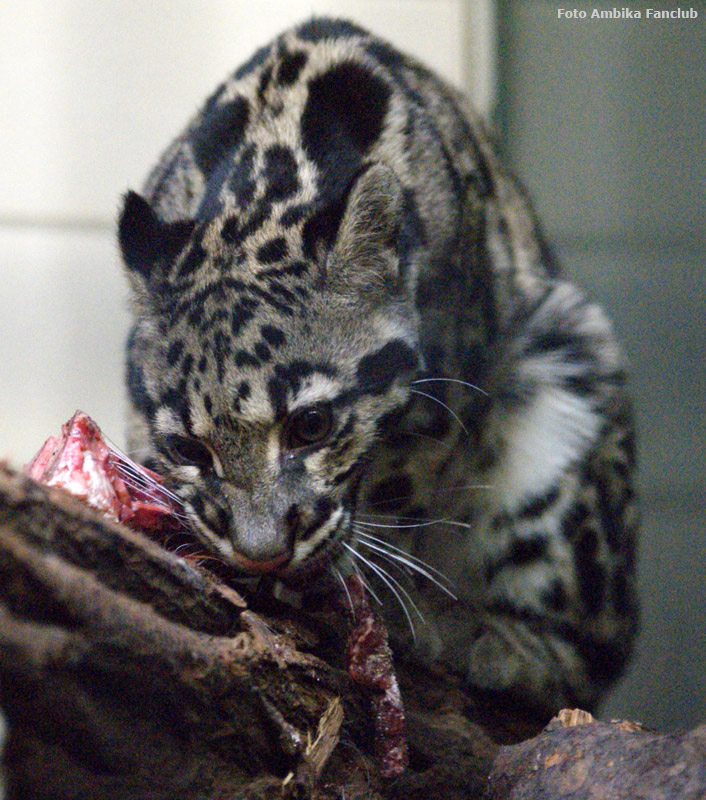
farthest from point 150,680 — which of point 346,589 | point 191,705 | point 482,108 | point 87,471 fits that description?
point 482,108

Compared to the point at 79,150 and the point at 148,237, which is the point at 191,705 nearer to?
the point at 148,237

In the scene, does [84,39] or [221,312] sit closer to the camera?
[221,312]

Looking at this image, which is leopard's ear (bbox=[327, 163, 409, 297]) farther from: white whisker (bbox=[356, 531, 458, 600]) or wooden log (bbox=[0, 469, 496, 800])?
wooden log (bbox=[0, 469, 496, 800])

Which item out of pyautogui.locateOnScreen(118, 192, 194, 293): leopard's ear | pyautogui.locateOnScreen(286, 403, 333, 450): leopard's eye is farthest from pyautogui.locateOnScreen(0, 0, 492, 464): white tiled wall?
pyautogui.locateOnScreen(286, 403, 333, 450): leopard's eye

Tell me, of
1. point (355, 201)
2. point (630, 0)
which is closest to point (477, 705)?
point (355, 201)

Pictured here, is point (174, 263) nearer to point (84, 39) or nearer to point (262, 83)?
point (262, 83)

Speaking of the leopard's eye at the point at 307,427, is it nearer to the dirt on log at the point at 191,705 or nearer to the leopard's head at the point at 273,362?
the leopard's head at the point at 273,362
